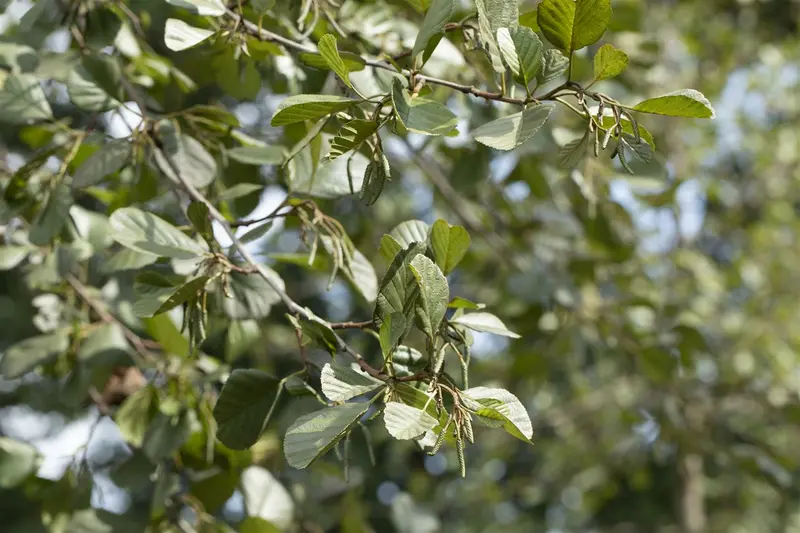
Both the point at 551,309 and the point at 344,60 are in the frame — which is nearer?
the point at 344,60

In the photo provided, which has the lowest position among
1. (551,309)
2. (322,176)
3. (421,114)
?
(551,309)

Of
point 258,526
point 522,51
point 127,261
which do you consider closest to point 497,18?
point 522,51

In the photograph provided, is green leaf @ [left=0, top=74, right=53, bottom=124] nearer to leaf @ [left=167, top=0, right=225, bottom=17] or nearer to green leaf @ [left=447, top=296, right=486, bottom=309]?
leaf @ [left=167, top=0, right=225, bottom=17]

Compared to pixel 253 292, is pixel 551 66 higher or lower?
higher

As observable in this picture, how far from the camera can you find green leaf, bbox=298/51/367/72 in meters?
0.73

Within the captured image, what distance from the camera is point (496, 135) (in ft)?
1.95

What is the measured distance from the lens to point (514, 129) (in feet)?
1.97

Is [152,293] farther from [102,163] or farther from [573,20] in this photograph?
[573,20]

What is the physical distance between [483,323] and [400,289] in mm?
110

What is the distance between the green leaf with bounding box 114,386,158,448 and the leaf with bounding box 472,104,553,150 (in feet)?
1.99

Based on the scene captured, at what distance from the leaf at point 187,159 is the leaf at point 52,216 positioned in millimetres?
119

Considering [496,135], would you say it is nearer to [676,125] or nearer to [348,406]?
[348,406]

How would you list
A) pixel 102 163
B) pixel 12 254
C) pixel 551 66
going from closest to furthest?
1. pixel 551 66
2. pixel 102 163
3. pixel 12 254

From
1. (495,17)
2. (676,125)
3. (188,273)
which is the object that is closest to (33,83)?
(188,273)
